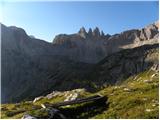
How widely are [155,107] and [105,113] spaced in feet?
15.0

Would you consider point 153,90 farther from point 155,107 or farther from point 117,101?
point 155,107

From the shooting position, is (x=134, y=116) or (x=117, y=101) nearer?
(x=134, y=116)

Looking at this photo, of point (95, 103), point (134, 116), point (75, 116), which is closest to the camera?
point (134, 116)

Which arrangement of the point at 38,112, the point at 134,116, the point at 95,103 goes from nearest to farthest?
the point at 134,116 → the point at 38,112 → the point at 95,103

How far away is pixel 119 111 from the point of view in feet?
105

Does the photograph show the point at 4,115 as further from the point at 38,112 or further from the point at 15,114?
the point at 38,112

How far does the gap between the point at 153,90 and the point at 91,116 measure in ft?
36.1

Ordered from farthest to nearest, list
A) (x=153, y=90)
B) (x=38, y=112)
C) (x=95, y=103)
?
(x=153, y=90) → (x=95, y=103) → (x=38, y=112)

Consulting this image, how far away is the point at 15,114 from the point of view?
34344 mm

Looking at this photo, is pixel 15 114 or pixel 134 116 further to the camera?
pixel 15 114

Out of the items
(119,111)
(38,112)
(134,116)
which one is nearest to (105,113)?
(119,111)

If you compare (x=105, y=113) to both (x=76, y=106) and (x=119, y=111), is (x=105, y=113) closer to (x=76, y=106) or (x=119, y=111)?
(x=119, y=111)

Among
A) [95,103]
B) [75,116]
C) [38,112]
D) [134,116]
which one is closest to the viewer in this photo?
[134,116]

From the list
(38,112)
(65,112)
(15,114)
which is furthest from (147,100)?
(15,114)
